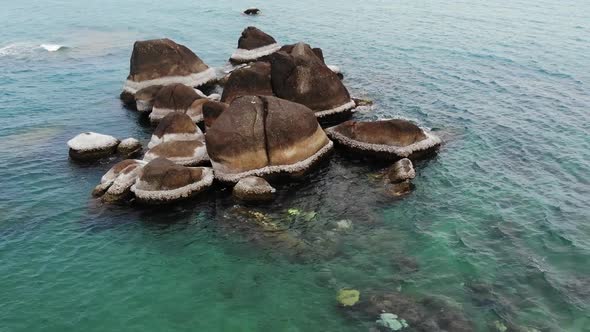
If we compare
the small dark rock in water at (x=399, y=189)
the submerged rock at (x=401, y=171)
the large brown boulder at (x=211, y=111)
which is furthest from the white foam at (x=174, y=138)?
the small dark rock in water at (x=399, y=189)

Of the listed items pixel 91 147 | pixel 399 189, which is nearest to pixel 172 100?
pixel 91 147

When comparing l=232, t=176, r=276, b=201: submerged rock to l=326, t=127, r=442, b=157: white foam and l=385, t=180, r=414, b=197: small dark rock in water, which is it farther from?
l=326, t=127, r=442, b=157: white foam

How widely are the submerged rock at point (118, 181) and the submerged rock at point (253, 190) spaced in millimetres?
5641

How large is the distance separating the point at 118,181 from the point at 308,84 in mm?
15089

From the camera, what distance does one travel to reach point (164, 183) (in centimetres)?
2503

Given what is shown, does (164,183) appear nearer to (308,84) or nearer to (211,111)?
(211,111)

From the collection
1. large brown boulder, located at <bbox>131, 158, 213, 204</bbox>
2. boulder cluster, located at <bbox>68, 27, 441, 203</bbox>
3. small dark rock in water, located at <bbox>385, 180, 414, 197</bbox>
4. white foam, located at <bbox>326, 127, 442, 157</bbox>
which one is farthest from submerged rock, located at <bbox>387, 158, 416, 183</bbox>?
large brown boulder, located at <bbox>131, 158, 213, 204</bbox>

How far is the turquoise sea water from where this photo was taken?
18.5 metres

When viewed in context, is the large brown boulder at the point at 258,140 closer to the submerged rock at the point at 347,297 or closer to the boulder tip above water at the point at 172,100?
the boulder tip above water at the point at 172,100

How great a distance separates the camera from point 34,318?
18.3 meters

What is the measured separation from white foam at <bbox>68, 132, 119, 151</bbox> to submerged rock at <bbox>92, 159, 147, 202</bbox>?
380cm

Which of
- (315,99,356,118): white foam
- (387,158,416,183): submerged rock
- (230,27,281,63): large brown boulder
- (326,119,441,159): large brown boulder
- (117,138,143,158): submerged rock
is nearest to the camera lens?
(387,158,416,183): submerged rock

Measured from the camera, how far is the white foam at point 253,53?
5066 cm

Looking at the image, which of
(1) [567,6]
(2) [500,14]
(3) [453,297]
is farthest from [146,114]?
(1) [567,6]
